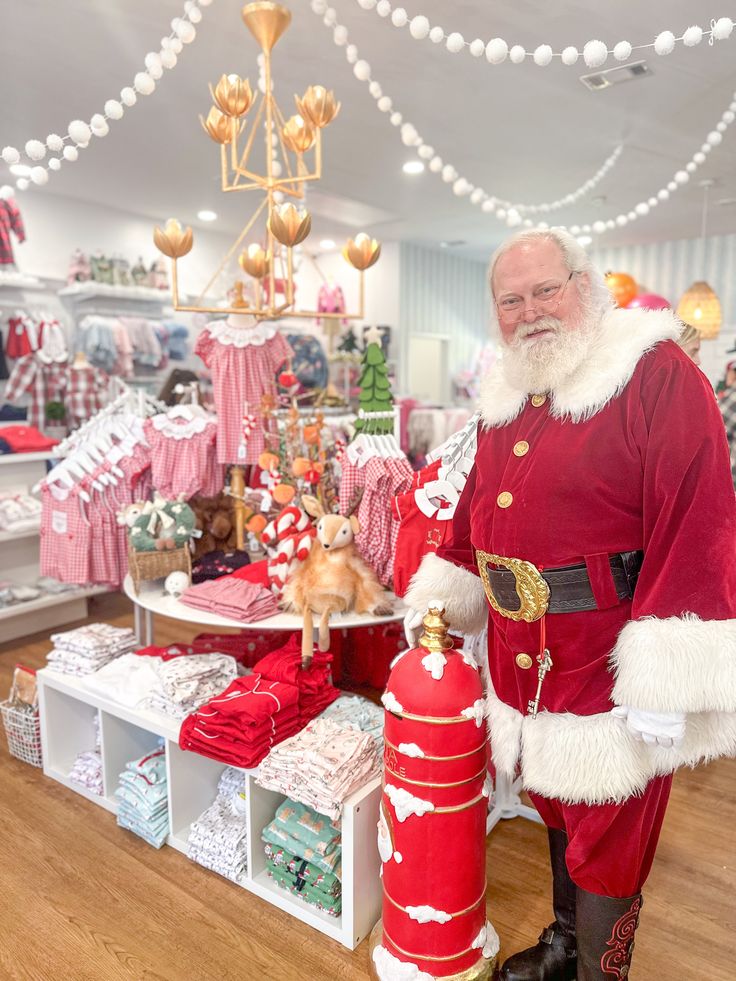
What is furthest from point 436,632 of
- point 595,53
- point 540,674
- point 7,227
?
point 7,227

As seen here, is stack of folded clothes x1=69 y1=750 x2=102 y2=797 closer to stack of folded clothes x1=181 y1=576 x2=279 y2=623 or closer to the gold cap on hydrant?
stack of folded clothes x1=181 y1=576 x2=279 y2=623

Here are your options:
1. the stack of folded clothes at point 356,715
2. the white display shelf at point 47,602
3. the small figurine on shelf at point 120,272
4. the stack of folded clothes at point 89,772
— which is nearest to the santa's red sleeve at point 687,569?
the stack of folded clothes at point 356,715

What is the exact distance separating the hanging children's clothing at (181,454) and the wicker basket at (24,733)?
117 cm

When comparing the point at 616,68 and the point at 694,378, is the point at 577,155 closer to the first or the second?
the point at 616,68

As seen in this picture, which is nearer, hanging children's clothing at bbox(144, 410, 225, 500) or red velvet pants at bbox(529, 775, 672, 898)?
red velvet pants at bbox(529, 775, 672, 898)

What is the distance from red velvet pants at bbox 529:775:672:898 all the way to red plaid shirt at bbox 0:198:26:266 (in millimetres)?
5728

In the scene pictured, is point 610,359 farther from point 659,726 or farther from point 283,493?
point 283,493

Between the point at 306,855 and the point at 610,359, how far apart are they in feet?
5.37

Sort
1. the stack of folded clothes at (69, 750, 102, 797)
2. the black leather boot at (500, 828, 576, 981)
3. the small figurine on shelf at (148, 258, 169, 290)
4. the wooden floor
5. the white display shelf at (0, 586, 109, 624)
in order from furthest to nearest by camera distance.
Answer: the small figurine on shelf at (148, 258, 169, 290), the white display shelf at (0, 586, 109, 624), the stack of folded clothes at (69, 750, 102, 797), the wooden floor, the black leather boot at (500, 828, 576, 981)

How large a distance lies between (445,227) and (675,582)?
6856mm

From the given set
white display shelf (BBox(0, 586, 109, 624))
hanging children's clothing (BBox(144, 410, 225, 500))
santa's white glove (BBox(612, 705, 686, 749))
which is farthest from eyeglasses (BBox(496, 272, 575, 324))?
white display shelf (BBox(0, 586, 109, 624))

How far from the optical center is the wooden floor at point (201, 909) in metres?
1.96

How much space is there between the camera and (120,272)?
6.54 meters

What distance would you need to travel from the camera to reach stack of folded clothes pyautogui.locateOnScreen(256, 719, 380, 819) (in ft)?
6.45
